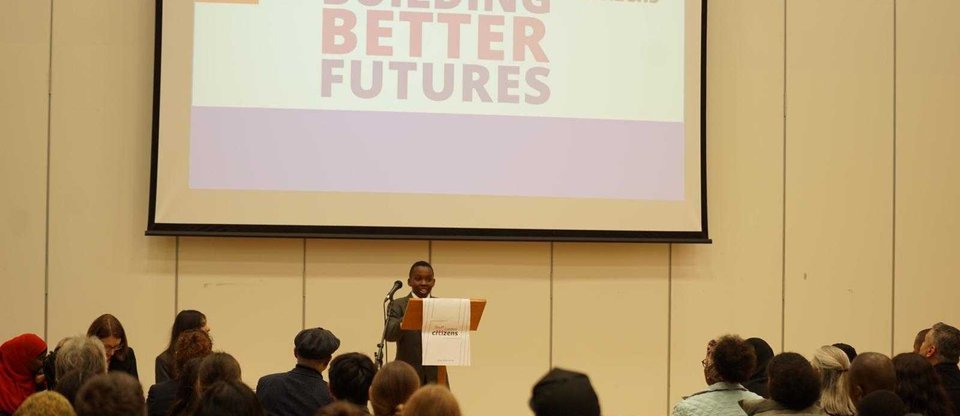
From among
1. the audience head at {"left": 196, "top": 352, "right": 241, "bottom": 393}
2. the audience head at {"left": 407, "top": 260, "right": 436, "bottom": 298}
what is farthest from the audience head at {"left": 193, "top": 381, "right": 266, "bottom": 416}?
the audience head at {"left": 407, "top": 260, "right": 436, "bottom": 298}

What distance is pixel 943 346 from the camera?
433 centimetres

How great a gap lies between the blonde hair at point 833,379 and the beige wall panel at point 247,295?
3.44 meters

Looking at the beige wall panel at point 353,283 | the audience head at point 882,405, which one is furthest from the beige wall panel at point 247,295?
the audience head at point 882,405

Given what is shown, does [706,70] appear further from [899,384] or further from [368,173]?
[899,384]

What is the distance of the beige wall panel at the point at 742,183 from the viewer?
→ 6.71 meters

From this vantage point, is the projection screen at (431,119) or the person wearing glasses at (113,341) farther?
the projection screen at (431,119)

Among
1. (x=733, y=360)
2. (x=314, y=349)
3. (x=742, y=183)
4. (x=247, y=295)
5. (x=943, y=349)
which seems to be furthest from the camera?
(x=742, y=183)

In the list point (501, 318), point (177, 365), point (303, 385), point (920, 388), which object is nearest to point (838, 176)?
point (501, 318)

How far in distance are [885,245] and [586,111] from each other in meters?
2.30

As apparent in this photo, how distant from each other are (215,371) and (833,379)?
2196 millimetres

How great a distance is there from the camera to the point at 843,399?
3650 millimetres

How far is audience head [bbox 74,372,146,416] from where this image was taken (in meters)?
2.46

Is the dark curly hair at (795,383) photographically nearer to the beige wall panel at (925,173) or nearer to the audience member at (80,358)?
the audience member at (80,358)

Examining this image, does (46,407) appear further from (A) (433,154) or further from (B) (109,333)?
(A) (433,154)
